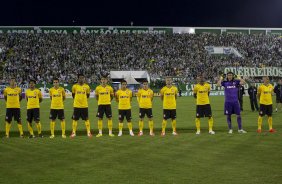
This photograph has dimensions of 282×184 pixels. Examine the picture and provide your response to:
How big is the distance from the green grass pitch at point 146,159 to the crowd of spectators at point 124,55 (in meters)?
38.4

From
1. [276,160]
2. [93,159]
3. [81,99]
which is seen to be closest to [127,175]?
[93,159]

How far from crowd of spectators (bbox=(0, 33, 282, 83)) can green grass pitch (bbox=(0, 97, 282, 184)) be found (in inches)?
1513

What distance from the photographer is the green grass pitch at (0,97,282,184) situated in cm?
844

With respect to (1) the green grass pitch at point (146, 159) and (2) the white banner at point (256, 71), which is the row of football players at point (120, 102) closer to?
(1) the green grass pitch at point (146, 159)

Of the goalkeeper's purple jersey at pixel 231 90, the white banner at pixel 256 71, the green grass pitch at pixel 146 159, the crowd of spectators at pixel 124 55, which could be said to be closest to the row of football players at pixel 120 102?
the goalkeeper's purple jersey at pixel 231 90

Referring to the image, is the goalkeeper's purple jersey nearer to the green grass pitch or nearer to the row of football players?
the row of football players

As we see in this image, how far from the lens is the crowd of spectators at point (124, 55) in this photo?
5372cm

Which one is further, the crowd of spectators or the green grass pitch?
the crowd of spectators

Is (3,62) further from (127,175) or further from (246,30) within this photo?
(127,175)

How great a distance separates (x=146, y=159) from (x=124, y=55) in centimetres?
4955

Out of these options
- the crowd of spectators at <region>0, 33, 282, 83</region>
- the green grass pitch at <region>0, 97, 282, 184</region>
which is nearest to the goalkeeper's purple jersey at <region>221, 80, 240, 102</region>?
the green grass pitch at <region>0, 97, 282, 184</region>

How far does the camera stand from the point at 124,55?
5934 centimetres

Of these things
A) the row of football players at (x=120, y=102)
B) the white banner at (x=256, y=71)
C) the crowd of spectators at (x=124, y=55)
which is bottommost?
the row of football players at (x=120, y=102)

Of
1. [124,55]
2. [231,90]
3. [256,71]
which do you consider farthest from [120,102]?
[256,71]
